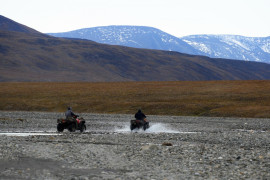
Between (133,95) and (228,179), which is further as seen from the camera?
(133,95)

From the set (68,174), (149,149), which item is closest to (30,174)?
(68,174)

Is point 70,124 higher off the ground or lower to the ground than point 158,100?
lower

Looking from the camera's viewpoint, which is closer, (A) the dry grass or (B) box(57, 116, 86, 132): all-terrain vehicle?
(B) box(57, 116, 86, 132): all-terrain vehicle

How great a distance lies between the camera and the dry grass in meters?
76.4

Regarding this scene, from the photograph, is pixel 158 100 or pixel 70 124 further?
pixel 158 100

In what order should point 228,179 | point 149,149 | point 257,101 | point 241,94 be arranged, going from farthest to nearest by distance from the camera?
1. point 241,94
2. point 257,101
3. point 149,149
4. point 228,179

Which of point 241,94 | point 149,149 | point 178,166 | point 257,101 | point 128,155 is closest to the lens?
point 178,166

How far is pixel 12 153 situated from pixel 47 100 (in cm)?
7414

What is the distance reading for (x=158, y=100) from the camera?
9019 cm

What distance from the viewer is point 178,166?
58.5 ft

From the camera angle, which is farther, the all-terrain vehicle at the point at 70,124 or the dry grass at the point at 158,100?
the dry grass at the point at 158,100

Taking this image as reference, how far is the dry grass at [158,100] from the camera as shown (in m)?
76.4

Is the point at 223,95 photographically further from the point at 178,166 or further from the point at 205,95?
the point at 178,166

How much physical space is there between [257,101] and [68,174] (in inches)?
2840
